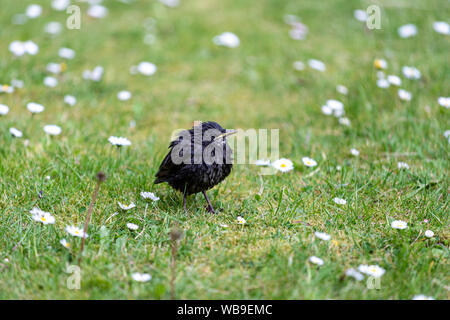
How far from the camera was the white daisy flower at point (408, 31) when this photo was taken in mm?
6266

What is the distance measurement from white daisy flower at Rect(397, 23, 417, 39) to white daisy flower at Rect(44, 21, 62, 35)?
495 cm

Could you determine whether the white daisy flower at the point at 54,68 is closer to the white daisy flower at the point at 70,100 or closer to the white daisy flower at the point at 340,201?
the white daisy flower at the point at 70,100

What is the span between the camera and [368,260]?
103 inches

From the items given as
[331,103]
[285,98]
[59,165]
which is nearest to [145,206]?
[59,165]

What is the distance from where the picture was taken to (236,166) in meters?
3.98

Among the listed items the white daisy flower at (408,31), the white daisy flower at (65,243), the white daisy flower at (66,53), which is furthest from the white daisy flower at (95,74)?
the white daisy flower at (408,31)

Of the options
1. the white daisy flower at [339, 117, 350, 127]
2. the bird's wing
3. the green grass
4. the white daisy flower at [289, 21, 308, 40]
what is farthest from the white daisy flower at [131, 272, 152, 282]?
the white daisy flower at [289, 21, 308, 40]

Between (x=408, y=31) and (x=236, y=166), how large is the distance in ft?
12.5

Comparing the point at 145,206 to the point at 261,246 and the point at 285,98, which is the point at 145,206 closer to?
the point at 261,246

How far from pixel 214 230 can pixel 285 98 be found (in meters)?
2.93

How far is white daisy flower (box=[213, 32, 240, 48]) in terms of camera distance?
6.25 meters

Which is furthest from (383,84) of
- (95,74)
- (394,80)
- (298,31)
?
(95,74)

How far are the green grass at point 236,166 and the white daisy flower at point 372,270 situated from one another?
45 millimetres

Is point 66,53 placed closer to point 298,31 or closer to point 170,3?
point 170,3
